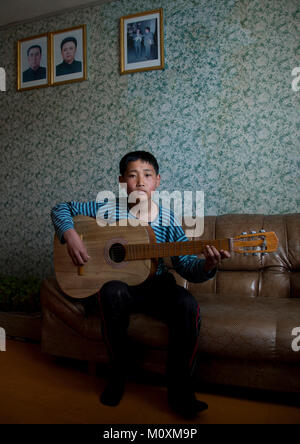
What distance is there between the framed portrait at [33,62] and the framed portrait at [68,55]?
0.22 feet

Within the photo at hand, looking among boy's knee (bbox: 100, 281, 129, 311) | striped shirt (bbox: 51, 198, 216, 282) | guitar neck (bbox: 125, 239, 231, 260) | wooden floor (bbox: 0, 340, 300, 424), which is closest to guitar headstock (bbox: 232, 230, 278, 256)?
guitar neck (bbox: 125, 239, 231, 260)

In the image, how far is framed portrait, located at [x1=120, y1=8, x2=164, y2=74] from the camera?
2.47m

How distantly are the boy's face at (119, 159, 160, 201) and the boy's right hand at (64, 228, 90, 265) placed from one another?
326 mm

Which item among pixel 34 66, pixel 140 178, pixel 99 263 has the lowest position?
pixel 99 263

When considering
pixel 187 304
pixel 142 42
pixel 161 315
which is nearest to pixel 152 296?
pixel 161 315

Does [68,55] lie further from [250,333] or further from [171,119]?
[250,333]

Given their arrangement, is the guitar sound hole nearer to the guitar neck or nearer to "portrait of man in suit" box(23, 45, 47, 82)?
the guitar neck

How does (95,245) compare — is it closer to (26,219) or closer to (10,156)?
(26,219)

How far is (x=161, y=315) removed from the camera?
4.65 ft

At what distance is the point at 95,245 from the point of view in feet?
4.92

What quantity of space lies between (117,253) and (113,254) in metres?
0.02

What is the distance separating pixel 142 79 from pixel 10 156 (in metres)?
1.35

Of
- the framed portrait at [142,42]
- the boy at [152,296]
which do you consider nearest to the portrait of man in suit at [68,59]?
the framed portrait at [142,42]

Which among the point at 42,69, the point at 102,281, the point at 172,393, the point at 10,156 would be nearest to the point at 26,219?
the point at 10,156
